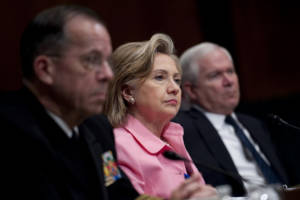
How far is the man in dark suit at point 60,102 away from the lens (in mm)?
1276

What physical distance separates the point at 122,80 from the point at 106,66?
1.94 ft

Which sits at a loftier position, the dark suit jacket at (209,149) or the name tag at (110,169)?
the name tag at (110,169)

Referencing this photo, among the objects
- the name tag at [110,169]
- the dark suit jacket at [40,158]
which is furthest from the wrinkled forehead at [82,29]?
the name tag at [110,169]

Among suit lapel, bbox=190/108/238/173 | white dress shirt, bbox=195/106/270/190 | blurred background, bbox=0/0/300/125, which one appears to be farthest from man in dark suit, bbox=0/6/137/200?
blurred background, bbox=0/0/300/125

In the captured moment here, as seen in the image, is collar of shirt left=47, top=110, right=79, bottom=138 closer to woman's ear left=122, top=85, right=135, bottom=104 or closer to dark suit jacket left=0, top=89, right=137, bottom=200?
dark suit jacket left=0, top=89, right=137, bottom=200

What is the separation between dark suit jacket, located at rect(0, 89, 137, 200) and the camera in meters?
1.26

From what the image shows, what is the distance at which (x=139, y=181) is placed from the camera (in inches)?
66.7

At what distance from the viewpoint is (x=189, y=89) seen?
9.27 feet

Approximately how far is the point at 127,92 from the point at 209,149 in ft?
2.12

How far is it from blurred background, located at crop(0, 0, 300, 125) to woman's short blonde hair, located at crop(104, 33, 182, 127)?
1.16 m

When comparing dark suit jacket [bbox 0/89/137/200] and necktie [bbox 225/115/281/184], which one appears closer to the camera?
dark suit jacket [bbox 0/89/137/200]

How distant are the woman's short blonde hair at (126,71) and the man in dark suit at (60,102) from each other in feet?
1.72

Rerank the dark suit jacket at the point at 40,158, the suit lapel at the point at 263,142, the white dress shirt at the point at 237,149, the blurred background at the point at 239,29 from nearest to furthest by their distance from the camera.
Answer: the dark suit jacket at the point at 40,158 < the white dress shirt at the point at 237,149 < the suit lapel at the point at 263,142 < the blurred background at the point at 239,29

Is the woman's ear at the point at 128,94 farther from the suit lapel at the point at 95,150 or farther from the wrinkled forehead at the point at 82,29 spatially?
the wrinkled forehead at the point at 82,29
